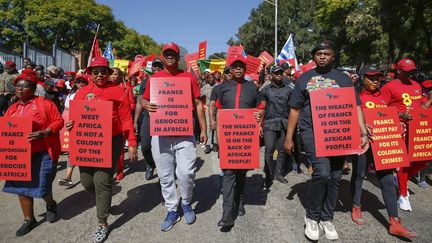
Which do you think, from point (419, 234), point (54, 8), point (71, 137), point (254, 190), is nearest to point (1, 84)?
point (71, 137)

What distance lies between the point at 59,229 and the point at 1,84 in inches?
178

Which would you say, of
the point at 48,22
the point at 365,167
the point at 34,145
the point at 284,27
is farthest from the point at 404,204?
the point at 48,22

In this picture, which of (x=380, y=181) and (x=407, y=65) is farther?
(x=407, y=65)

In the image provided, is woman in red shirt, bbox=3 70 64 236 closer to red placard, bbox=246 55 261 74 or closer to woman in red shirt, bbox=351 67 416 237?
woman in red shirt, bbox=351 67 416 237

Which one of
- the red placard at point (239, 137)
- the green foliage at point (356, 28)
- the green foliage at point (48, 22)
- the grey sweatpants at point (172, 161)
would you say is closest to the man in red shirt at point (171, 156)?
the grey sweatpants at point (172, 161)

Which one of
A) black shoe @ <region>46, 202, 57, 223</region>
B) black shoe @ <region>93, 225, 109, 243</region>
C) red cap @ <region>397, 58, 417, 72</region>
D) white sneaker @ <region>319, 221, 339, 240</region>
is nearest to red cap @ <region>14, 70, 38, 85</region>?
black shoe @ <region>46, 202, 57, 223</region>

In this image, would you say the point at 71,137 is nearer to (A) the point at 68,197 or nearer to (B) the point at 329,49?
(A) the point at 68,197

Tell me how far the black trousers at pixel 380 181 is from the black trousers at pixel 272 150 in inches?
55.3

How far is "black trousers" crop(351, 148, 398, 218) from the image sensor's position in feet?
12.6

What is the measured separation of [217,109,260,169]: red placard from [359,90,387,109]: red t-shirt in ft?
4.52

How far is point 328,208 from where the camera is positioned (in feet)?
12.4

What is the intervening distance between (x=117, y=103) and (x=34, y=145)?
109 cm

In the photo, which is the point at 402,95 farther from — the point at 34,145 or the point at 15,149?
the point at 15,149

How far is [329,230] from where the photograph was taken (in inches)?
147
